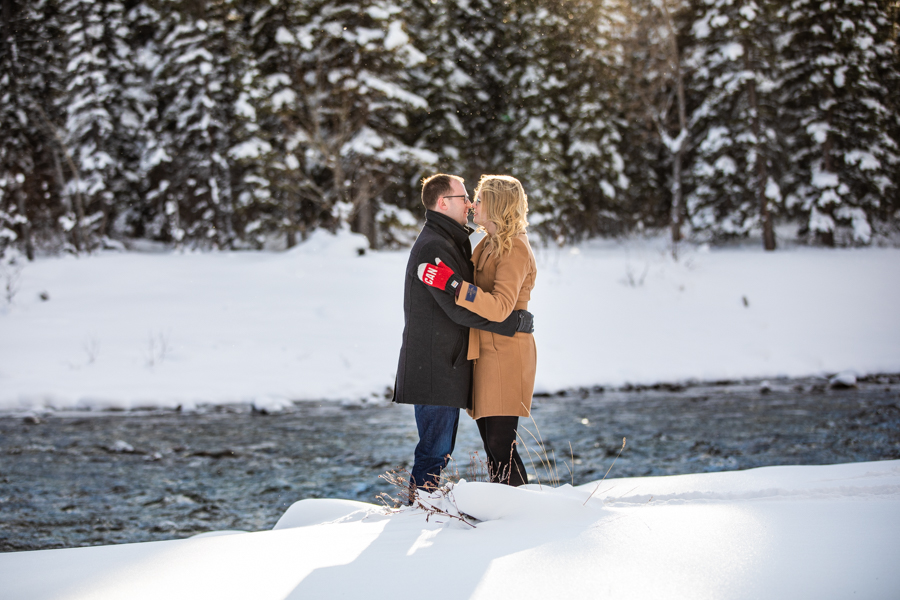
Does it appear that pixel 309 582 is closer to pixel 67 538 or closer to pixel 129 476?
pixel 67 538

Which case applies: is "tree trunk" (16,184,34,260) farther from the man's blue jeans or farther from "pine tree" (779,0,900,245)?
"pine tree" (779,0,900,245)

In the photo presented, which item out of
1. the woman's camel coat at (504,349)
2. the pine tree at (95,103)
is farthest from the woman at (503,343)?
the pine tree at (95,103)

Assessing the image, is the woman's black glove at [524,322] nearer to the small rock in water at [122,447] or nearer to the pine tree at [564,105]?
the small rock in water at [122,447]

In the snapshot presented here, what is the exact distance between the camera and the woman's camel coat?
367cm

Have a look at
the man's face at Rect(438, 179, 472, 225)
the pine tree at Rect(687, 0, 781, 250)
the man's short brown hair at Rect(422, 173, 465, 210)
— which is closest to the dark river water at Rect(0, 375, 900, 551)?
the man's face at Rect(438, 179, 472, 225)

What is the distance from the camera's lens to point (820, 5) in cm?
1966

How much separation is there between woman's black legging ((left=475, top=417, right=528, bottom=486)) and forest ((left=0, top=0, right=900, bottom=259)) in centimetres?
1397

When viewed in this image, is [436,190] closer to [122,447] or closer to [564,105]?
[122,447]

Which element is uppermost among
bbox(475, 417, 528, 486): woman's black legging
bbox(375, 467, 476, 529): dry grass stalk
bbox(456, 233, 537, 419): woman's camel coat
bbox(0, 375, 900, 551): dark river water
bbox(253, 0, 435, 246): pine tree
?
bbox(253, 0, 435, 246): pine tree

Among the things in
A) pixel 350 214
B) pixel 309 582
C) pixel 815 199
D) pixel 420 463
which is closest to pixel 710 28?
pixel 815 199

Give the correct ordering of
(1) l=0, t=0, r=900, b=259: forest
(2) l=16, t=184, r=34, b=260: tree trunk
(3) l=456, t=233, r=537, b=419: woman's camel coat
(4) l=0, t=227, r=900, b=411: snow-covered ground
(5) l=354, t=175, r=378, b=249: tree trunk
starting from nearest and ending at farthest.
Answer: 1. (3) l=456, t=233, r=537, b=419: woman's camel coat
2. (4) l=0, t=227, r=900, b=411: snow-covered ground
3. (1) l=0, t=0, r=900, b=259: forest
4. (5) l=354, t=175, r=378, b=249: tree trunk
5. (2) l=16, t=184, r=34, b=260: tree trunk

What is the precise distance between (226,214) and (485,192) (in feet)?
72.7

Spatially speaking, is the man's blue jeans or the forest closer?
the man's blue jeans

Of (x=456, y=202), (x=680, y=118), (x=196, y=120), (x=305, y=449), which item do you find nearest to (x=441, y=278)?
(x=456, y=202)
